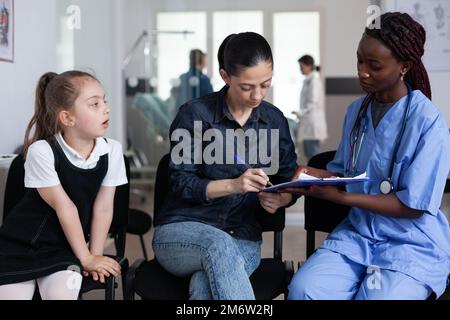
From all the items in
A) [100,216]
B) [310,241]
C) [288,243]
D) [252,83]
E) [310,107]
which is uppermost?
[252,83]

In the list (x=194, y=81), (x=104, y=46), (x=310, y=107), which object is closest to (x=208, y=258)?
(x=104, y=46)

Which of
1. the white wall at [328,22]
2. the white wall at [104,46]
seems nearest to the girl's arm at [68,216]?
the white wall at [104,46]

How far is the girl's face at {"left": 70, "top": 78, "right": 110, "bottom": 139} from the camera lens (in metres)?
1.71

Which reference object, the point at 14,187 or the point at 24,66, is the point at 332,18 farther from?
the point at 14,187

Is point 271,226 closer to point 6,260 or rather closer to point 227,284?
point 227,284

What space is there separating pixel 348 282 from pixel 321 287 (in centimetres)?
8

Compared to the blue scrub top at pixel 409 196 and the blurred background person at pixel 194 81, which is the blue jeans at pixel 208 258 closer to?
the blue scrub top at pixel 409 196

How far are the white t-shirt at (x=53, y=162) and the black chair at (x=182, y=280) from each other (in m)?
0.27

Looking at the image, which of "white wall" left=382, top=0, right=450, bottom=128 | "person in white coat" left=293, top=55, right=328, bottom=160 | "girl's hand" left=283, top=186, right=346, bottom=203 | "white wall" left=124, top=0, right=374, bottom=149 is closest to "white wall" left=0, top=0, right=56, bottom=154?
"girl's hand" left=283, top=186, right=346, bottom=203

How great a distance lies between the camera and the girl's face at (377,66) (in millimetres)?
1583

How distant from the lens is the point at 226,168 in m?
1.76

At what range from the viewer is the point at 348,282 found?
1.56m

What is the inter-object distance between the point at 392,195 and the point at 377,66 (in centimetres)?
34

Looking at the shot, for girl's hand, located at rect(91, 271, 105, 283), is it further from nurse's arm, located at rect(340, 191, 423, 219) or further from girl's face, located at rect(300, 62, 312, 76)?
girl's face, located at rect(300, 62, 312, 76)
